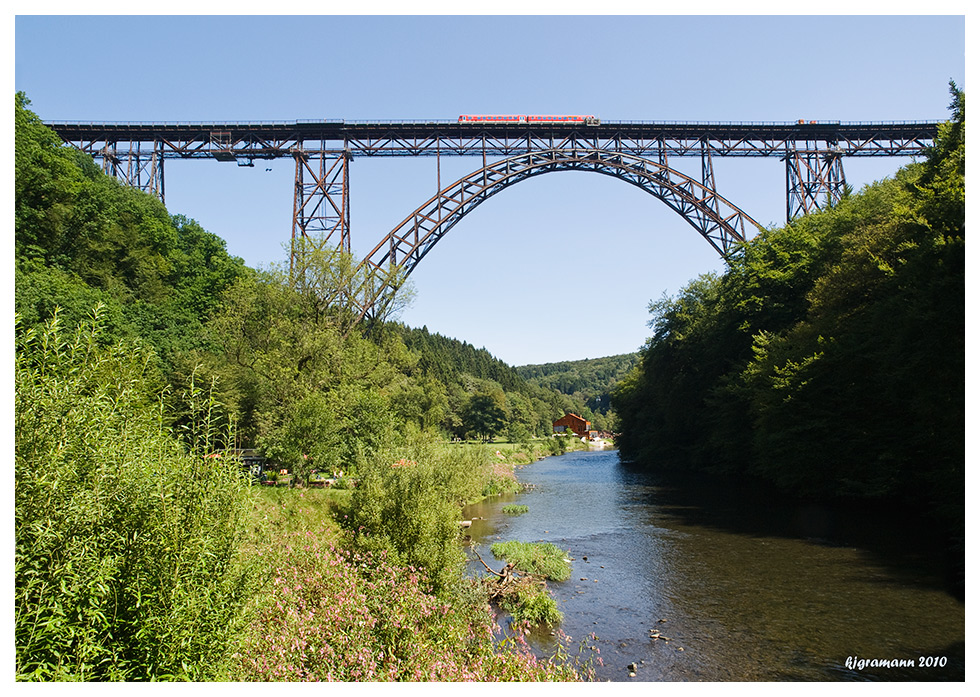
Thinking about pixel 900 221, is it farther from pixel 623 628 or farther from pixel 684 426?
pixel 684 426

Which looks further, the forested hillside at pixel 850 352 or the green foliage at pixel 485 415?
the green foliage at pixel 485 415

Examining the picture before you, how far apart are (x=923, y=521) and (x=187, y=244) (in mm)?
35136

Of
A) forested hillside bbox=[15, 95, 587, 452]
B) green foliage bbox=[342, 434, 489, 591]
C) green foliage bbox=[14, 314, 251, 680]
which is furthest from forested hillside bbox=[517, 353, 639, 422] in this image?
green foliage bbox=[14, 314, 251, 680]

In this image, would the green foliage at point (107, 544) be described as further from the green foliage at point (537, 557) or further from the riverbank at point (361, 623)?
the green foliage at point (537, 557)

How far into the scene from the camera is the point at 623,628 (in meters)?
9.73

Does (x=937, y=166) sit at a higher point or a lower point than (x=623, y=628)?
higher

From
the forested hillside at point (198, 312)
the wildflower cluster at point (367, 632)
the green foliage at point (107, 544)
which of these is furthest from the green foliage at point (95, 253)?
the green foliage at point (107, 544)

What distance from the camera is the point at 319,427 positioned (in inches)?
677

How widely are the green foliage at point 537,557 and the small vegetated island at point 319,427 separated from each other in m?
0.08

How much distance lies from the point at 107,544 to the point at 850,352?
17.1 meters

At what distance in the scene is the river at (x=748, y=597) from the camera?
8203mm

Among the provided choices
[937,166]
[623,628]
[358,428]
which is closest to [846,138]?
[937,166]

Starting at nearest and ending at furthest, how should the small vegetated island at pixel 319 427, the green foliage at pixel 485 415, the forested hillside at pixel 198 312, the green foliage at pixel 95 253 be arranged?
the small vegetated island at pixel 319 427 < the forested hillside at pixel 198 312 < the green foliage at pixel 95 253 < the green foliage at pixel 485 415

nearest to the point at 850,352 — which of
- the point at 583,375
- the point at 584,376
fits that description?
the point at 584,376
